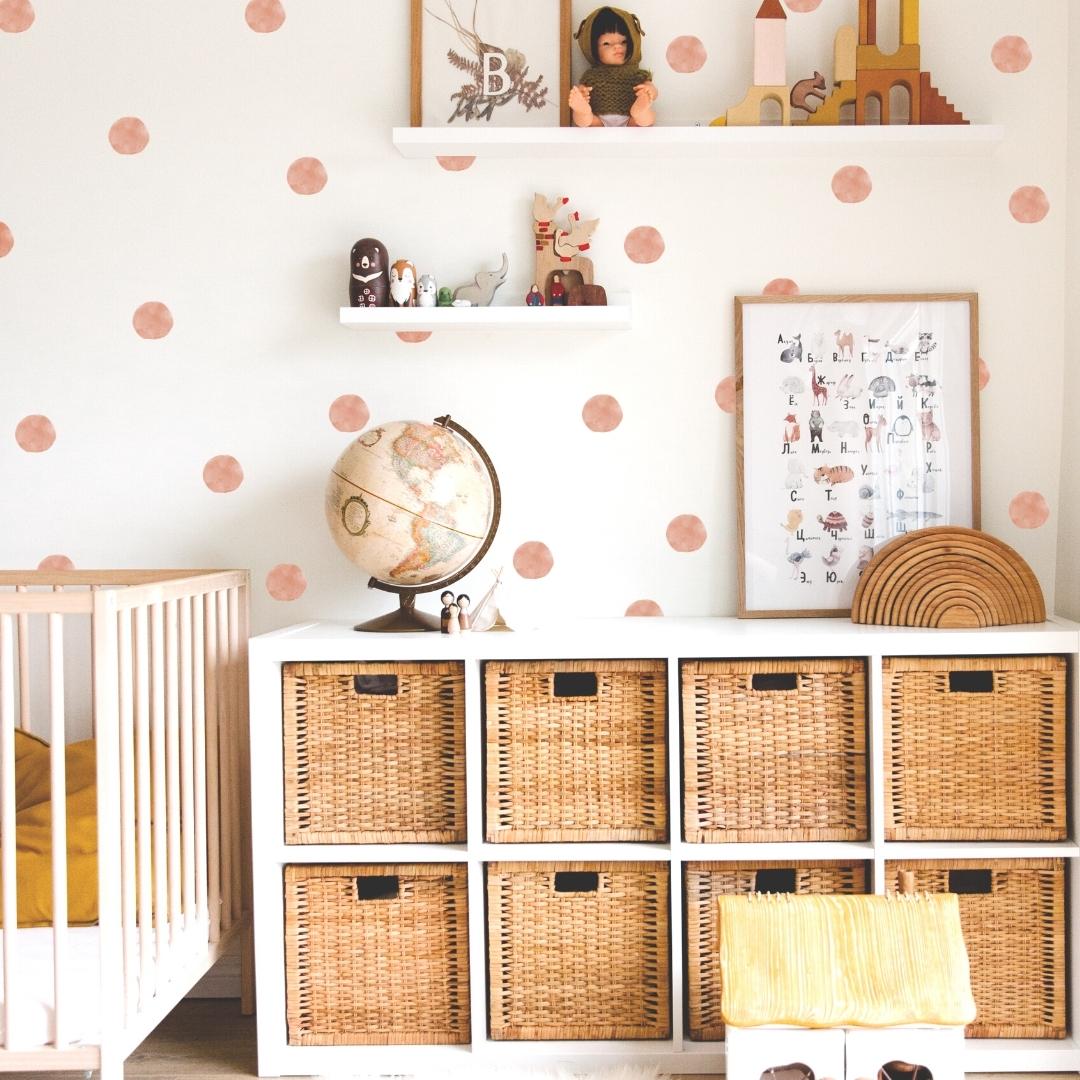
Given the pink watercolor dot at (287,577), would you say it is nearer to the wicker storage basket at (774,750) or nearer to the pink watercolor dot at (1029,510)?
the wicker storage basket at (774,750)

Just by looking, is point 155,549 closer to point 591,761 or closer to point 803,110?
point 591,761

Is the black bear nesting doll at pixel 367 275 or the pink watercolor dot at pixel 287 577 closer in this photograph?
the black bear nesting doll at pixel 367 275

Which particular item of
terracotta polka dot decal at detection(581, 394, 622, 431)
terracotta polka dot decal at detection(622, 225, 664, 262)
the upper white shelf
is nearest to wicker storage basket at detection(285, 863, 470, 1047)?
terracotta polka dot decal at detection(581, 394, 622, 431)

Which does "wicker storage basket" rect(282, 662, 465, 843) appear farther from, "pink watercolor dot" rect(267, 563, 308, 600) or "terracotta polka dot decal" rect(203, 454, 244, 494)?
"terracotta polka dot decal" rect(203, 454, 244, 494)

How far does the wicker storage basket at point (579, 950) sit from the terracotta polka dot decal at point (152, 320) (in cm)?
124

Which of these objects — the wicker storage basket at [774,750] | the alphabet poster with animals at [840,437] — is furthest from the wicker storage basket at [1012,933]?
the alphabet poster with animals at [840,437]

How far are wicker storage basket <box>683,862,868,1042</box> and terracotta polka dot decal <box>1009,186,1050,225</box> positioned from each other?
50.6 inches

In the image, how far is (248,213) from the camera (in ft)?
7.52

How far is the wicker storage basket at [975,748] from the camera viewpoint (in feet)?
6.32

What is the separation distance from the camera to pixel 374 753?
197 cm

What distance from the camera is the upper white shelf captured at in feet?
7.00

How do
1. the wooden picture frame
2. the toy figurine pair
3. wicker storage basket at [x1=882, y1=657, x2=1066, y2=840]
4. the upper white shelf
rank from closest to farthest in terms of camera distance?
wicker storage basket at [x1=882, y1=657, x2=1066, y2=840]
the toy figurine pair
the upper white shelf
the wooden picture frame

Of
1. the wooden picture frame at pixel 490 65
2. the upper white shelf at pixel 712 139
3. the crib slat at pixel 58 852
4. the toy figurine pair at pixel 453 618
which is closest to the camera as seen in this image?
the crib slat at pixel 58 852

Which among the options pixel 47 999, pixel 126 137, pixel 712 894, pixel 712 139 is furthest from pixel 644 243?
pixel 47 999
